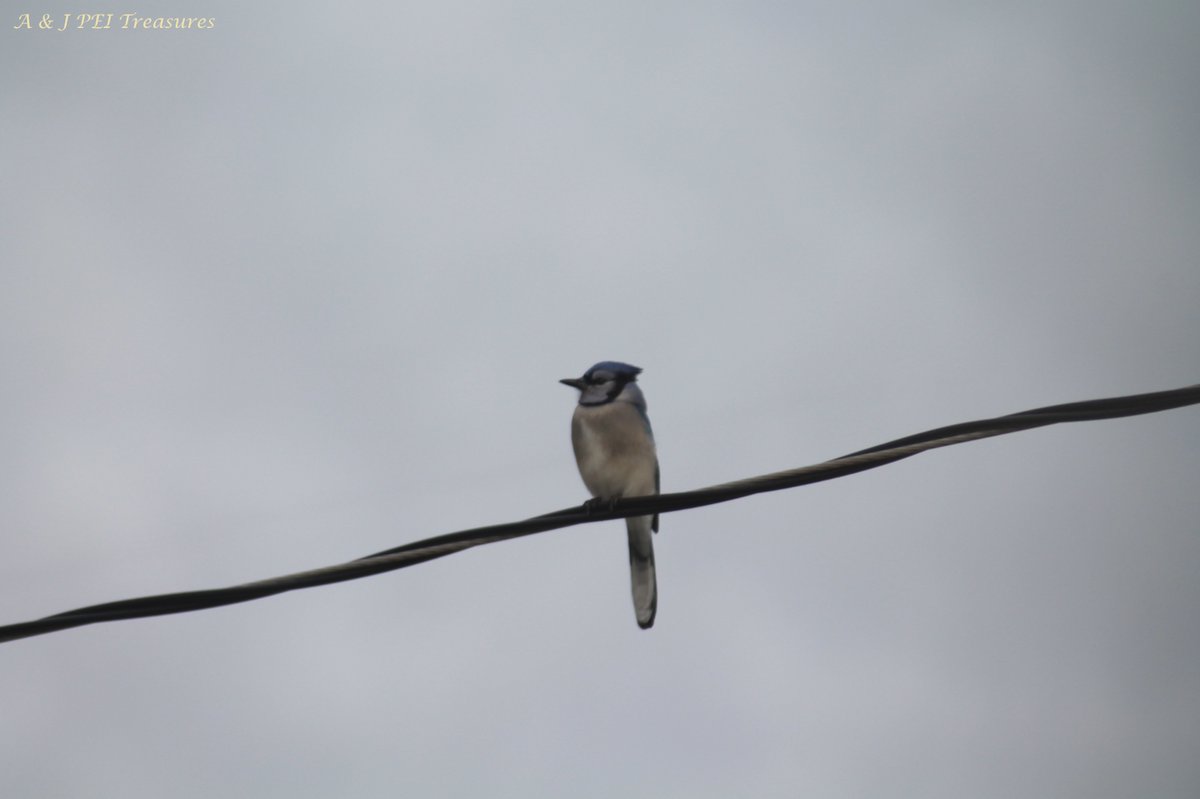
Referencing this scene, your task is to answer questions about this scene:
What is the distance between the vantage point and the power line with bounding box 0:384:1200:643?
3.42 metres

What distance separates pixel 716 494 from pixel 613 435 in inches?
120

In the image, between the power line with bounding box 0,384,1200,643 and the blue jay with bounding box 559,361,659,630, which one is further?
the blue jay with bounding box 559,361,659,630

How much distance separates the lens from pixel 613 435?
6961 mm

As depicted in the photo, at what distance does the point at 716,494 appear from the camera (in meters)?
3.93

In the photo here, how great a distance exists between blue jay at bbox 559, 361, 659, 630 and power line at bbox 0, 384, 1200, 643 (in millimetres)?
Result: 2832

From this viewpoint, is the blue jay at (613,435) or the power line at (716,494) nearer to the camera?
the power line at (716,494)

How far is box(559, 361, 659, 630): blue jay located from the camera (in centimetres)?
698

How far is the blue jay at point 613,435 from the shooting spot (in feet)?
22.9

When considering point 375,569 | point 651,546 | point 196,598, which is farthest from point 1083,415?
point 651,546

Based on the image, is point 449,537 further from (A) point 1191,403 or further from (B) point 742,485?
(A) point 1191,403

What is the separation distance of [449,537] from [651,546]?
4.07 meters

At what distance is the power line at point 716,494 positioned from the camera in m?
3.42

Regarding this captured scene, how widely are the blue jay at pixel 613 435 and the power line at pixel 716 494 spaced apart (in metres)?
2.83

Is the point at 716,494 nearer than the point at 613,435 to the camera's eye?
Yes
